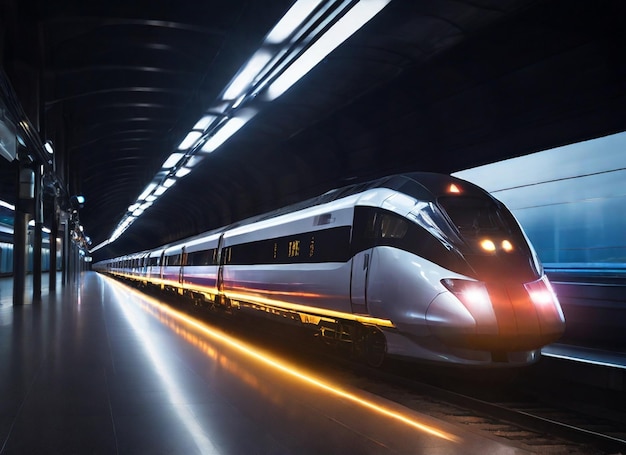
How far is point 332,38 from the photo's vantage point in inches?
329

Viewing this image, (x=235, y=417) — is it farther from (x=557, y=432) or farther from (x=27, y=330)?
(x=27, y=330)

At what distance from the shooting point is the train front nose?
638cm

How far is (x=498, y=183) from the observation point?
12.1 m

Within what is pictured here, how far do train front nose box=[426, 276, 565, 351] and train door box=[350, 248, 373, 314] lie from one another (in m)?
1.31

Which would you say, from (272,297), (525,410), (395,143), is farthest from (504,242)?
(395,143)

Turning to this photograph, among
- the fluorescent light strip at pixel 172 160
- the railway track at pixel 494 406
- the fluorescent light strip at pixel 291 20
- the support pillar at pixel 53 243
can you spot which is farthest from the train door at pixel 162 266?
the fluorescent light strip at pixel 291 20

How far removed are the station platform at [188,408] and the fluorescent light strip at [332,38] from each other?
4.72 m

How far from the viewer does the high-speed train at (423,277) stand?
6.50 meters

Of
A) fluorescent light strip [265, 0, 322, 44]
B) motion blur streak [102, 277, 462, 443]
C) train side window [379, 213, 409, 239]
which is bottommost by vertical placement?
motion blur streak [102, 277, 462, 443]

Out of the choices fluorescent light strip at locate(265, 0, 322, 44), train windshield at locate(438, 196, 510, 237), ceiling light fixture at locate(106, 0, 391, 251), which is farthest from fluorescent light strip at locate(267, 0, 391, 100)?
train windshield at locate(438, 196, 510, 237)

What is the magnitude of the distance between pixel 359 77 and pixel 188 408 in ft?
31.4

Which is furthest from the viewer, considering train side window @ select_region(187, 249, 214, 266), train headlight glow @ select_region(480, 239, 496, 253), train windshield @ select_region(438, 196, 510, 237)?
train side window @ select_region(187, 249, 214, 266)

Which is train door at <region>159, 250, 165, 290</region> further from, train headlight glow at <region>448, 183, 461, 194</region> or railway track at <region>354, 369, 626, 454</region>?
train headlight glow at <region>448, 183, 461, 194</region>

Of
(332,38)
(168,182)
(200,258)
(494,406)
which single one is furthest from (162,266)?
(494,406)
